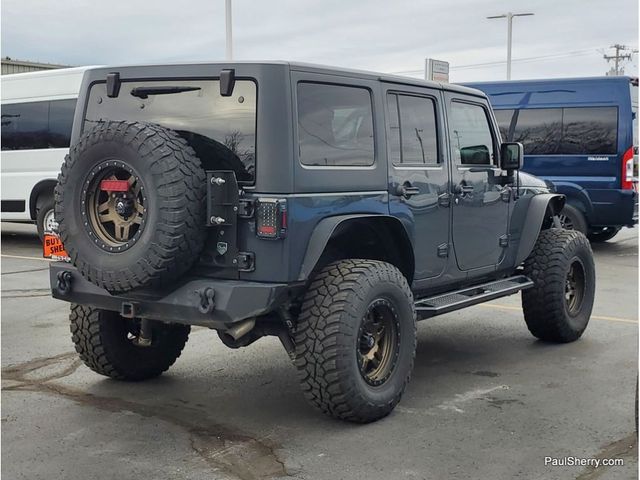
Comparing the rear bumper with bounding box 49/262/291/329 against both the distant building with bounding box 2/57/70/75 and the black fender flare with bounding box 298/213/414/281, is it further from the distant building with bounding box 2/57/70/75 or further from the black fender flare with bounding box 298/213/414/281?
A: the distant building with bounding box 2/57/70/75

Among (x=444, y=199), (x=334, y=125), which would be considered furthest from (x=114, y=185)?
(x=444, y=199)

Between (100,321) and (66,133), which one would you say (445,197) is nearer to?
(100,321)

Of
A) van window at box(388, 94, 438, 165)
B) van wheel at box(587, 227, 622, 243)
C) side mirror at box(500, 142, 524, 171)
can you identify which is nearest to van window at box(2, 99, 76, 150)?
side mirror at box(500, 142, 524, 171)

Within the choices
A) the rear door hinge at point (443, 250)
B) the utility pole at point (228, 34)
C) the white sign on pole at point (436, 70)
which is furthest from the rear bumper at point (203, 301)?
the utility pole at point (228, 34)

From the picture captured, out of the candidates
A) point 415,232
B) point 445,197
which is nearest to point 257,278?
point 415,232

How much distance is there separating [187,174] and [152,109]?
0.75 metres

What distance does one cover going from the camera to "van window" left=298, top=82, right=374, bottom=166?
4.47 m

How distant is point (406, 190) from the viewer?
5.07 meters

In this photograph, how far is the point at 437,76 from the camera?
1509 cm

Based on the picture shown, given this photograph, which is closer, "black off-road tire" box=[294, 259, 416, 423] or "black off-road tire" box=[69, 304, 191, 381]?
"black off-road tire" box=[294, 259, 416, 423]

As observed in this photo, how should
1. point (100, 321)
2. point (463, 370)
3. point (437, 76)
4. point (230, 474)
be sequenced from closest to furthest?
point (230, 474) < point (100, 321) < point (463, 370) < point (437, 76)

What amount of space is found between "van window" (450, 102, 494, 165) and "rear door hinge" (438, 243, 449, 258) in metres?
0.64

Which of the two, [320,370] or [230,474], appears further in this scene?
[320,370]

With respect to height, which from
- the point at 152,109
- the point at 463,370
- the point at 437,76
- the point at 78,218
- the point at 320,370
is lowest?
the point at 463,370
